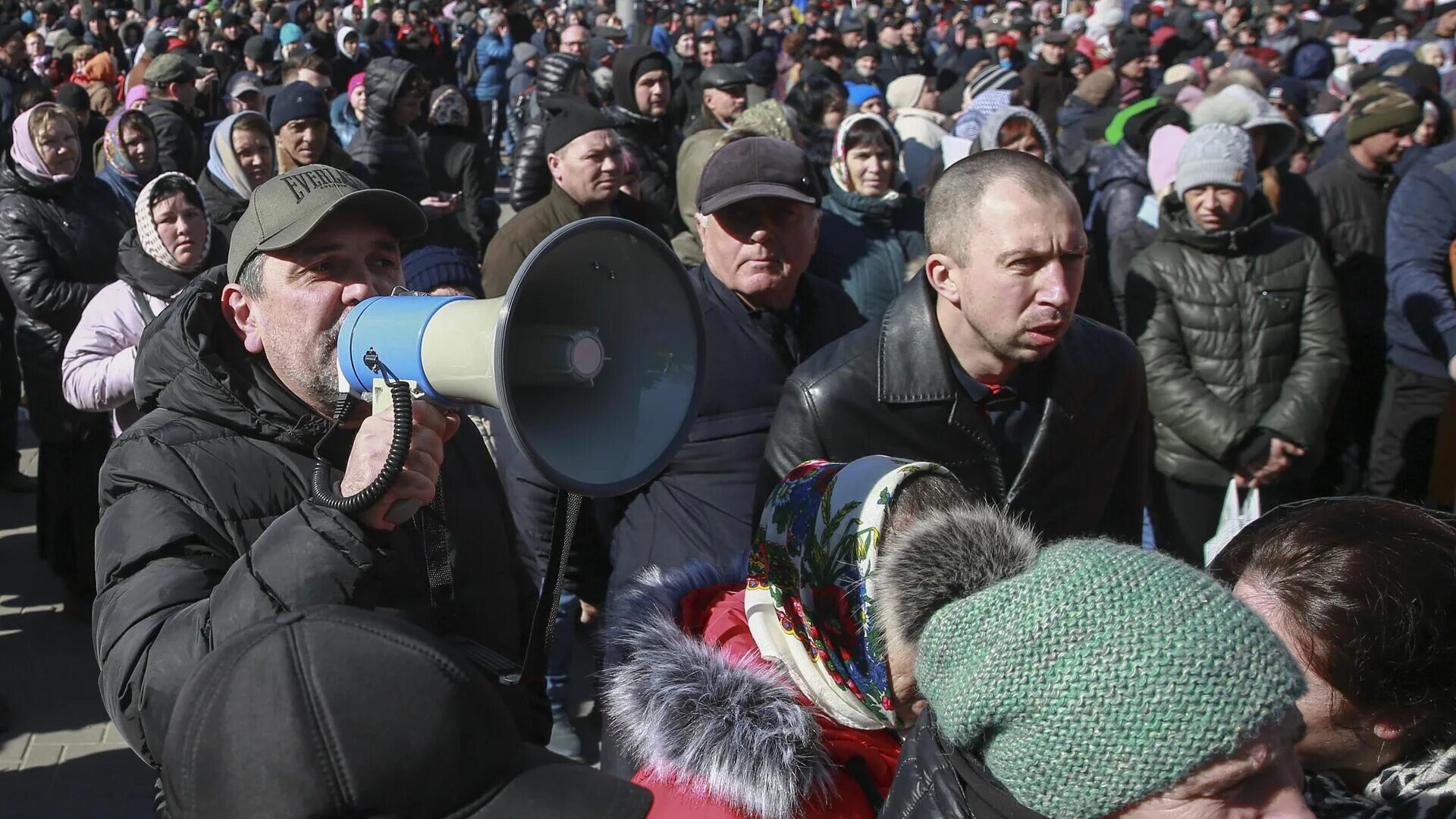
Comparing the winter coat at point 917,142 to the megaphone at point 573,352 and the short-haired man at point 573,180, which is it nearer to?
the short-haired man at point 573,180

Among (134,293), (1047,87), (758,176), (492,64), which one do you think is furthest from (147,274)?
(492,64)

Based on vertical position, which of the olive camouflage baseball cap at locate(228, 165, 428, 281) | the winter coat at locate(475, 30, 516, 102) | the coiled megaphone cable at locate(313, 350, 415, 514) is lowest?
the winter coat at locate(475, 30, 516, 102)

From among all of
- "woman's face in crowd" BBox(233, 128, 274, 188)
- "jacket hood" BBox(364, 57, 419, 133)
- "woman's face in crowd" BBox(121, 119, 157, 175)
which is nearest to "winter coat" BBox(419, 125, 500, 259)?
"jacket hood" BBox(364, 57, 419, 133)

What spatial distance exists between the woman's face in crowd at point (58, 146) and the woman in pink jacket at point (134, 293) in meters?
0.96

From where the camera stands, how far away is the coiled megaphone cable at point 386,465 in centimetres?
146

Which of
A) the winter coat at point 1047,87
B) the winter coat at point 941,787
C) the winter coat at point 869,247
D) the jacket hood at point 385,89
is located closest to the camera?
the winter coat at point 941,787

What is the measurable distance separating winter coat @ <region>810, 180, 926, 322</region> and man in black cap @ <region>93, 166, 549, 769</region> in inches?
83.6

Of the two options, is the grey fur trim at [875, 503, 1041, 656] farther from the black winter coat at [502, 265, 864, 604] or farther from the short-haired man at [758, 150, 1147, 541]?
the black winter coat at [502, 265, 864, 604]

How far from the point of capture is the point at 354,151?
608 cm

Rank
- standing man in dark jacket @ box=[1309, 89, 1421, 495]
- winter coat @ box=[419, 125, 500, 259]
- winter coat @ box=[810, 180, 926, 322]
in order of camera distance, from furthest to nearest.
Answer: winter coat @ box=[419, 125, 500, 259]
standing man in dark jacket @ box=[1309, 89, 1421, 495]
winter coat @ box=[810, 180, 926, 322]

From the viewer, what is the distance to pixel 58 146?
15.7 feet

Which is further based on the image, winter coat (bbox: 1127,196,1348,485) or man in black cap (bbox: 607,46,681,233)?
man in black cap (bbox: 607,46,681,233)

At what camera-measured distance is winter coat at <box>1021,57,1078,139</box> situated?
9.50 metres

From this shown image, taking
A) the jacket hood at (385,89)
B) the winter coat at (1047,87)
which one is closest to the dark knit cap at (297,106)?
the jacket hood at (385,89)
